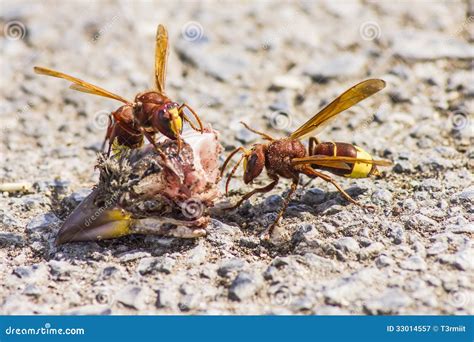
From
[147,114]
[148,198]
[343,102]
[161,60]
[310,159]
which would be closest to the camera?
[148,198]

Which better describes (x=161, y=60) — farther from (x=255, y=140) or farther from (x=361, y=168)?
(x=361, y=168)

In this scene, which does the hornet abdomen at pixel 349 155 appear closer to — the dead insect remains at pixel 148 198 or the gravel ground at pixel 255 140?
the gravel ground at pixel 255 140

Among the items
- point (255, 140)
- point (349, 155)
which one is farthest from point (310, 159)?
point (255, 140)

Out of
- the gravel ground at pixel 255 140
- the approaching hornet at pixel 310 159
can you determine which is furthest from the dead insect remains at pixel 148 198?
the approaching hornet at pixel 310 159

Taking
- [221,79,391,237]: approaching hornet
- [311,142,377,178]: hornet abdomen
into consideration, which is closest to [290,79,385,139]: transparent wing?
[221,79,391,237]: approaching hornet

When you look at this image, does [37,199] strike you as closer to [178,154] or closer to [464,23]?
[178,154]

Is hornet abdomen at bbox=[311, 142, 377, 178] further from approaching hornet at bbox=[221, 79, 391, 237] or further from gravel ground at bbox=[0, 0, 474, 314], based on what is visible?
gravel ground at bbox=[0, 0, 474, 314]
